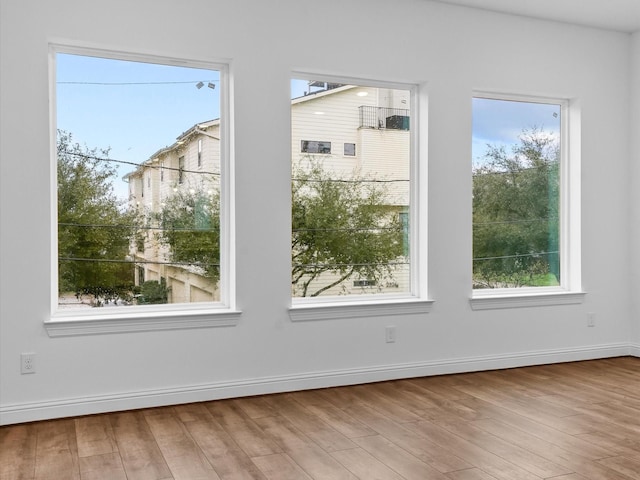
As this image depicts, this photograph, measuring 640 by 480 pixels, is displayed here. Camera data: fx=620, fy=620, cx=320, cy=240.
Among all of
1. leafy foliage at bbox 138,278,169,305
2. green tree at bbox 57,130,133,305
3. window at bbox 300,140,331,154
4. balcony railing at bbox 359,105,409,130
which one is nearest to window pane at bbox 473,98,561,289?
balcony railing at bbox 359,105,409,130

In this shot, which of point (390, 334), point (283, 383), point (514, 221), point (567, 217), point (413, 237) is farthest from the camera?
point (567, 217)

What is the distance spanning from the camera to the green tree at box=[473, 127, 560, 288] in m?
5.08

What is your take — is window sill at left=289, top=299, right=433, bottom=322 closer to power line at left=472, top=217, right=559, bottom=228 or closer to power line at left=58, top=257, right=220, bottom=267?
power line at left=58, top=257, right=220, bottom=267

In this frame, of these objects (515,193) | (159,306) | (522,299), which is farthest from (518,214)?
(159,306)

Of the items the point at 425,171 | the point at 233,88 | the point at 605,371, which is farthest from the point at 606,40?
the point at 233,88

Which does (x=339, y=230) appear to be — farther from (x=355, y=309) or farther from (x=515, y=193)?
(x=515, y=193)

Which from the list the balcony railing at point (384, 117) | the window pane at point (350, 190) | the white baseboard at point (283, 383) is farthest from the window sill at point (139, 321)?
the balcony railing at point (384, 117)

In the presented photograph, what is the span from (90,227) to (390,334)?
7.35ft

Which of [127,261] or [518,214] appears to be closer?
[127,261]

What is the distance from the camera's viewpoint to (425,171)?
474cm

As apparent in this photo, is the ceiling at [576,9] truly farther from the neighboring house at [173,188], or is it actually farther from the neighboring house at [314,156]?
the neighboring house at [173,188]

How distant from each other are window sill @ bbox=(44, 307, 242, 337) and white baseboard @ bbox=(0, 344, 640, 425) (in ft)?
1.31

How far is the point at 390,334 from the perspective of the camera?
4.62 m

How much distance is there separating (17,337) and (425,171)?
3.01m
